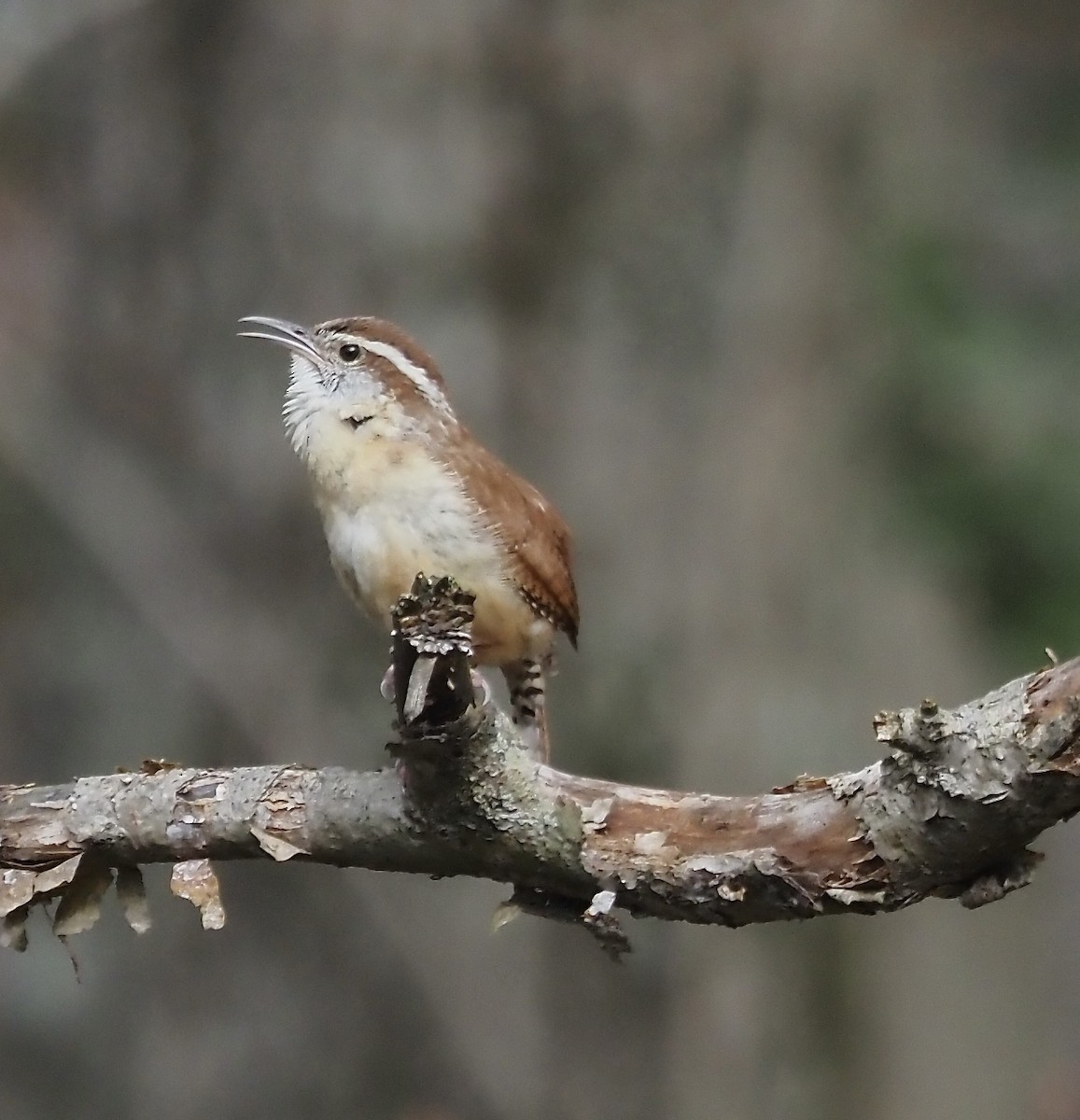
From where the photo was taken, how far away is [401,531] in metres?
3.27

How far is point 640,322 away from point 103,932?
327cm

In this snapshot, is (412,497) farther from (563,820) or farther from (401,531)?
(563,820)

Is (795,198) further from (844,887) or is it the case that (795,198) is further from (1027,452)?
(844,887)

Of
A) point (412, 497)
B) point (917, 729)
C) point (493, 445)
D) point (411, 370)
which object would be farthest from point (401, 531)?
point (493, 445)

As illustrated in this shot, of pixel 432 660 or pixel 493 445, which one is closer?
pixel 432 660

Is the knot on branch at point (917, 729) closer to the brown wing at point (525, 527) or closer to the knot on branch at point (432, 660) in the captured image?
the knot on branch at point (432, 660)

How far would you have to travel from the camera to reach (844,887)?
7.95 feet

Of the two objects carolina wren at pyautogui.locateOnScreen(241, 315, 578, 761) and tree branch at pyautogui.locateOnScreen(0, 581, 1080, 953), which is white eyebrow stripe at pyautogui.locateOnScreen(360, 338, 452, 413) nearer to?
carolina wren at pyautogui.locateOnScreen(241, 315, 578, 761)

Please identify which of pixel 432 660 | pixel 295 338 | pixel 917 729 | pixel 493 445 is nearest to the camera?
pixel 917 729

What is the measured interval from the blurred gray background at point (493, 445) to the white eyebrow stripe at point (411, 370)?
6.13 ft

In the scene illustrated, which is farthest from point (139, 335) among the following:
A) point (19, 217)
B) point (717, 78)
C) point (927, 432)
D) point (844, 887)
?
point (844, 887)

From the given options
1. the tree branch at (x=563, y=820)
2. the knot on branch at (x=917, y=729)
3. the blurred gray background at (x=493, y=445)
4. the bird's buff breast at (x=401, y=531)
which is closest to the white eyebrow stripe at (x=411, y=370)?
the bird's buff breast at (x=401, y=531)

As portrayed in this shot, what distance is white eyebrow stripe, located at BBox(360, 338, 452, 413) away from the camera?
3617 millimetres

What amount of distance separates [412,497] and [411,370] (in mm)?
485
